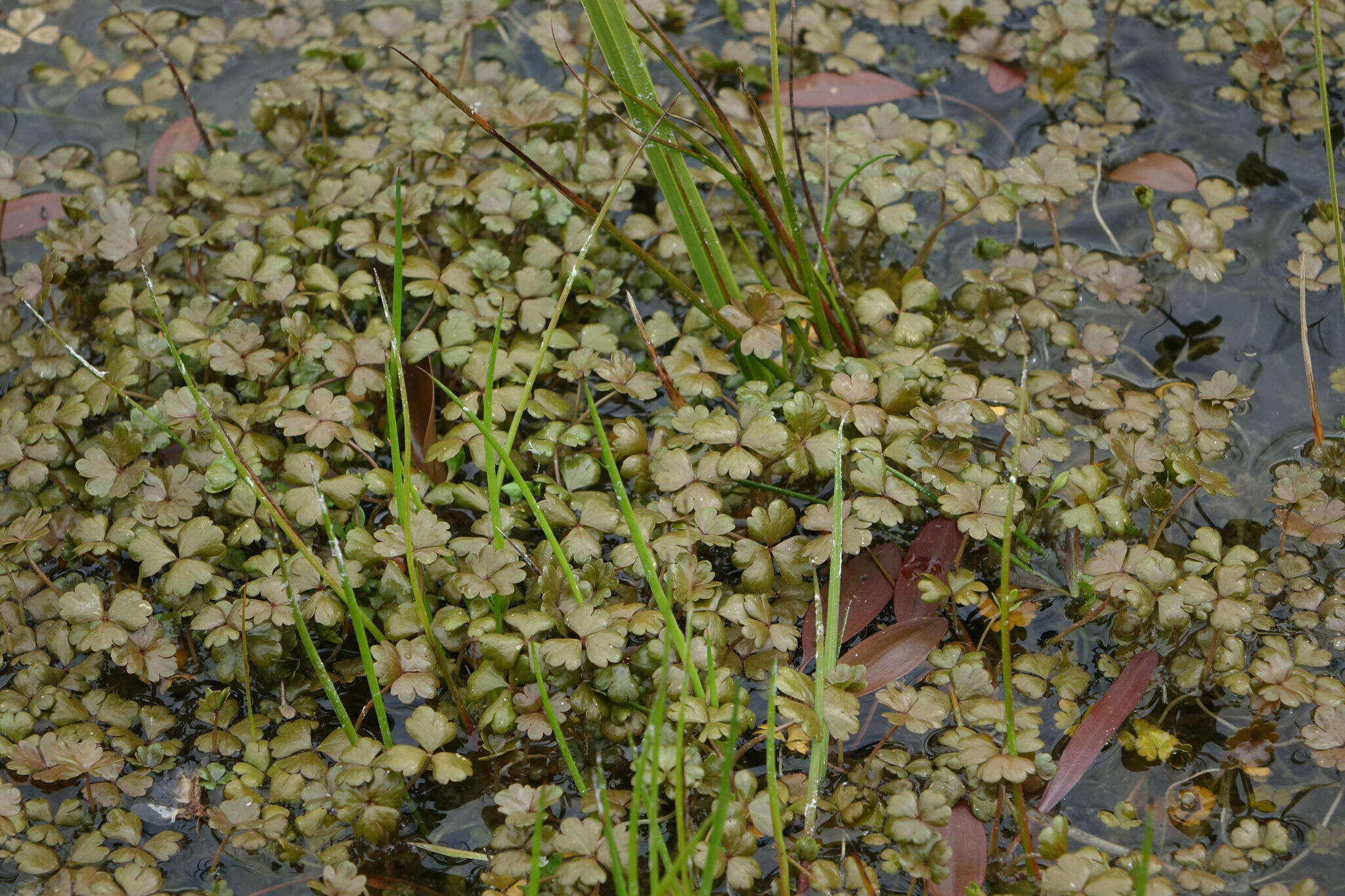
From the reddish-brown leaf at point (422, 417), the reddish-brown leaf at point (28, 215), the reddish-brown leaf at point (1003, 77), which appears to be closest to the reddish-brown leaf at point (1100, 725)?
the reddish-brown leaf at point (422, 417)

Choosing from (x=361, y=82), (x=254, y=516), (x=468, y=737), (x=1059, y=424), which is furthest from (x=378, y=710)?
(x=361, y=82)

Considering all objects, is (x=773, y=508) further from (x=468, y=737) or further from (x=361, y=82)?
(x=361, y=82)

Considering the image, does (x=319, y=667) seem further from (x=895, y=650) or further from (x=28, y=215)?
(x=28, y=215)

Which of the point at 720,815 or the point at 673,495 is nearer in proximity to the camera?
the point at 720,815

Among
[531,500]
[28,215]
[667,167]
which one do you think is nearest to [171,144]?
[28,215]

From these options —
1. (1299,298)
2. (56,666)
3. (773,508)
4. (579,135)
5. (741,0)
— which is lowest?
(56,666)
